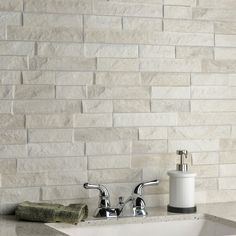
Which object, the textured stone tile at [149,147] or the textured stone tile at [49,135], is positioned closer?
the textured stone tile at [49,135]

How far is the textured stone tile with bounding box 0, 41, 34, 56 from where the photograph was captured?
2000 mm

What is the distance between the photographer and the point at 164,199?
2.19 metres

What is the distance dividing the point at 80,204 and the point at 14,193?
0.24 m

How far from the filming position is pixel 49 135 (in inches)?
80.5

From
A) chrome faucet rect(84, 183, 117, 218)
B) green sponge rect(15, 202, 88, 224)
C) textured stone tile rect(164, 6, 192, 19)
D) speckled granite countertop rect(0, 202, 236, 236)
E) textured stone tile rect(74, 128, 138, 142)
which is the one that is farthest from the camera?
textured stone tile rect(164, 6, 192, 19)

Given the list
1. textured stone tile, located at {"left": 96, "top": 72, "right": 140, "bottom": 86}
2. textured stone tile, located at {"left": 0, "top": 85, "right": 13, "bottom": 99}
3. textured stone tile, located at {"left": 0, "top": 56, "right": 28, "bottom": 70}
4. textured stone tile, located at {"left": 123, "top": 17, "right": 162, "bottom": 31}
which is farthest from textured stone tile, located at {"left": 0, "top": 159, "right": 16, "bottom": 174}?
textured stone tile, located at {"left": 123, "top": 17, "right": 162, "bottom": 31}

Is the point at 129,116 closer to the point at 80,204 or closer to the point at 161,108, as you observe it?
the point at 161,108

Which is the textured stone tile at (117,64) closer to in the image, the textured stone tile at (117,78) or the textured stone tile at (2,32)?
the textured stone tile at (117,78)

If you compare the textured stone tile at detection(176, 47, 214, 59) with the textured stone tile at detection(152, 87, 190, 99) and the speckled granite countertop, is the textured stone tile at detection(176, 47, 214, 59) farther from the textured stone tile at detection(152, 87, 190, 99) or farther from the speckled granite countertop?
the speckled granite countertop

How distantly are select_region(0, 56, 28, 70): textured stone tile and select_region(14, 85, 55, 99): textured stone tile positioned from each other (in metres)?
0.07

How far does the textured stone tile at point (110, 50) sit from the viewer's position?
2100 millimetres

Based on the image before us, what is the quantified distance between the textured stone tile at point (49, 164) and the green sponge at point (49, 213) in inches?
5.8

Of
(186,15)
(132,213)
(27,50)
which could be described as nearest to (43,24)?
(27,50)

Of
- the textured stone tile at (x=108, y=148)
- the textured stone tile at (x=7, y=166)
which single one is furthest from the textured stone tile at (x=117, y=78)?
the textured stone tile at (x=7, y=166)
